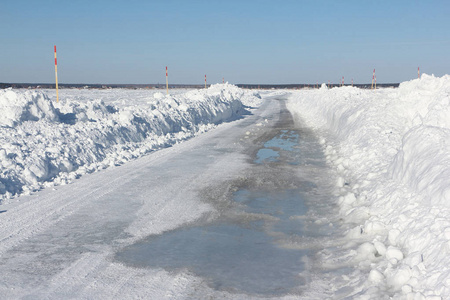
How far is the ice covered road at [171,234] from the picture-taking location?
13.7 feet

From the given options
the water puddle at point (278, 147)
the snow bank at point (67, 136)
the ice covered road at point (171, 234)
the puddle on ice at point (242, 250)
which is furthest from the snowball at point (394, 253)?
the snow bank at point (67, 136)

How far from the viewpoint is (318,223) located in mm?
6031

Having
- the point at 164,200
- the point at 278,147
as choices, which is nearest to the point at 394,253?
the point at 164,200

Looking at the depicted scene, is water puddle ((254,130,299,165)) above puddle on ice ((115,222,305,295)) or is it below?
above

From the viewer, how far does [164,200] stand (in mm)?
7176

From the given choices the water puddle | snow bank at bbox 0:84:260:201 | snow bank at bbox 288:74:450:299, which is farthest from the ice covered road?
the water puddle

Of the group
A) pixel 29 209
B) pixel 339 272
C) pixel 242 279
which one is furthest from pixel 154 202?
pixel 339 272

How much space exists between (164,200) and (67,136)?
5.11m

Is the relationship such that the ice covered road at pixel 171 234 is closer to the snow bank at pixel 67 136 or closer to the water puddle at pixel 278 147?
the snow bank at pixel 67 136

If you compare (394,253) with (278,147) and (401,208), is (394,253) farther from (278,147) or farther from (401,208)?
(278,147)

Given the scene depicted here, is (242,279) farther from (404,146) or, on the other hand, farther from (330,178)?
(330,178)

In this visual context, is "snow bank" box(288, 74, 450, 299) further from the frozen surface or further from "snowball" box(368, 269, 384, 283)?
the frozen surface

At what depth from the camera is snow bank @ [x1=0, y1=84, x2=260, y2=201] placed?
8438mm

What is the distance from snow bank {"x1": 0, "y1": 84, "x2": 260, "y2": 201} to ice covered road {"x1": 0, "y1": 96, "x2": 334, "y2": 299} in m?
0.76
